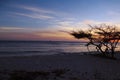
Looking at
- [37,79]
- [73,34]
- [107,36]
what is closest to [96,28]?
[107,36]

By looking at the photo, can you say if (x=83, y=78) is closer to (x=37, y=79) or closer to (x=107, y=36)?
(x=37, y=79)

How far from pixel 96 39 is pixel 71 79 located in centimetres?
1358

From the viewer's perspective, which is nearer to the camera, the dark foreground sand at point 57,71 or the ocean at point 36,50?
the dark foreground sand at point 57,71

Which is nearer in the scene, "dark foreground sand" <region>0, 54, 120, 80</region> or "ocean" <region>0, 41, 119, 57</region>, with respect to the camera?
"dark foreground sand" <region>0, 54, 120, 80</region>

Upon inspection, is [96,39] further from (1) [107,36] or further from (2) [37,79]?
Answer: (2) [37,79]

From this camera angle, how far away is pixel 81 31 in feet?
74.1

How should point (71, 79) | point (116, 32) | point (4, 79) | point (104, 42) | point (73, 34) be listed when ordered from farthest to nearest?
point (73, 34), point (104, 42), point (116, 32), point (71, 79), point (4, 79)

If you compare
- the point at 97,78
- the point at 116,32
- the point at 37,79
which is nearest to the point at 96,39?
the point at 116,32

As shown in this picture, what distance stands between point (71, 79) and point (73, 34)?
48.5 ft

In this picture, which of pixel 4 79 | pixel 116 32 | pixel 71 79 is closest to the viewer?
pixel 4 79

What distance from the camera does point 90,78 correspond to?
9.14 metres

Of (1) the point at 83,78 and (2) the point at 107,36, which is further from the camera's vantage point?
(2) the point at 107,36

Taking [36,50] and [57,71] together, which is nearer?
[57,71]

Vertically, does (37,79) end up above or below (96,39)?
below
